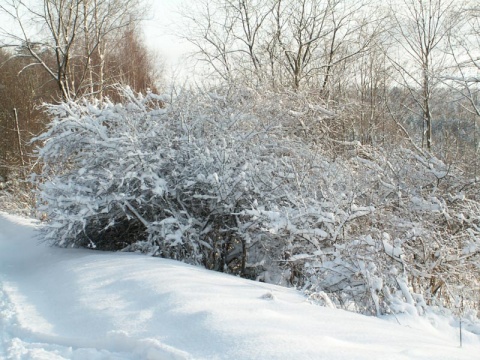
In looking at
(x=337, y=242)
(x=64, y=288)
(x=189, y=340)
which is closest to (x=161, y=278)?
(x=64, y=288)

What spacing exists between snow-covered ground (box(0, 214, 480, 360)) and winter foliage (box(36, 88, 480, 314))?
A: 1.20 metres

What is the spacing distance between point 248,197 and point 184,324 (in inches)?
149

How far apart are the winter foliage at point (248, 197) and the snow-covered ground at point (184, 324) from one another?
1.20 metres

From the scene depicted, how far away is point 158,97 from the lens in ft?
26.0

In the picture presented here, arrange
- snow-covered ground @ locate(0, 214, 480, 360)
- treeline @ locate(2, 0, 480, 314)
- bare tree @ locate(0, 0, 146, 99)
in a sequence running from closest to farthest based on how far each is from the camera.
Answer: snow-covered ground @ locate(0, 214, 480, 360) < treeline @ locate(2, 0, 480, 314) < bare tree @ locate(0, 0, 146, 99)

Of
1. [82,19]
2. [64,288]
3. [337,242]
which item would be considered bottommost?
[64,288]

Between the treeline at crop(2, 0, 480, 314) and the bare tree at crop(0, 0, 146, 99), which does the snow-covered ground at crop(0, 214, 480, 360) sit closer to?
the treeline at crop(2, 0, 480, 314)

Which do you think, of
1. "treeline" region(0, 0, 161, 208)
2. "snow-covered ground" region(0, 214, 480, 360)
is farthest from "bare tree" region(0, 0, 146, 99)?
"snow-covered ground" region(0, 214, 480, 360)

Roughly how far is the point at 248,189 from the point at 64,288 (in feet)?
9.67

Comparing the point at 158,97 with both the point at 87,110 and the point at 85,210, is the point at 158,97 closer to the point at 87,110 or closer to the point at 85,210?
the point at 87,110

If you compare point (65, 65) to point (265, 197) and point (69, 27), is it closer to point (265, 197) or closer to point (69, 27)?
point (69, 27)

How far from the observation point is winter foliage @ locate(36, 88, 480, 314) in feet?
18.7

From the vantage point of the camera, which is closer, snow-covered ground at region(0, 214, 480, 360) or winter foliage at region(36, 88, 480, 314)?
snow-covered ground at region(0, 214, 480, 360)

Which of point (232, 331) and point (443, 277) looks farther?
point (443, 277)
